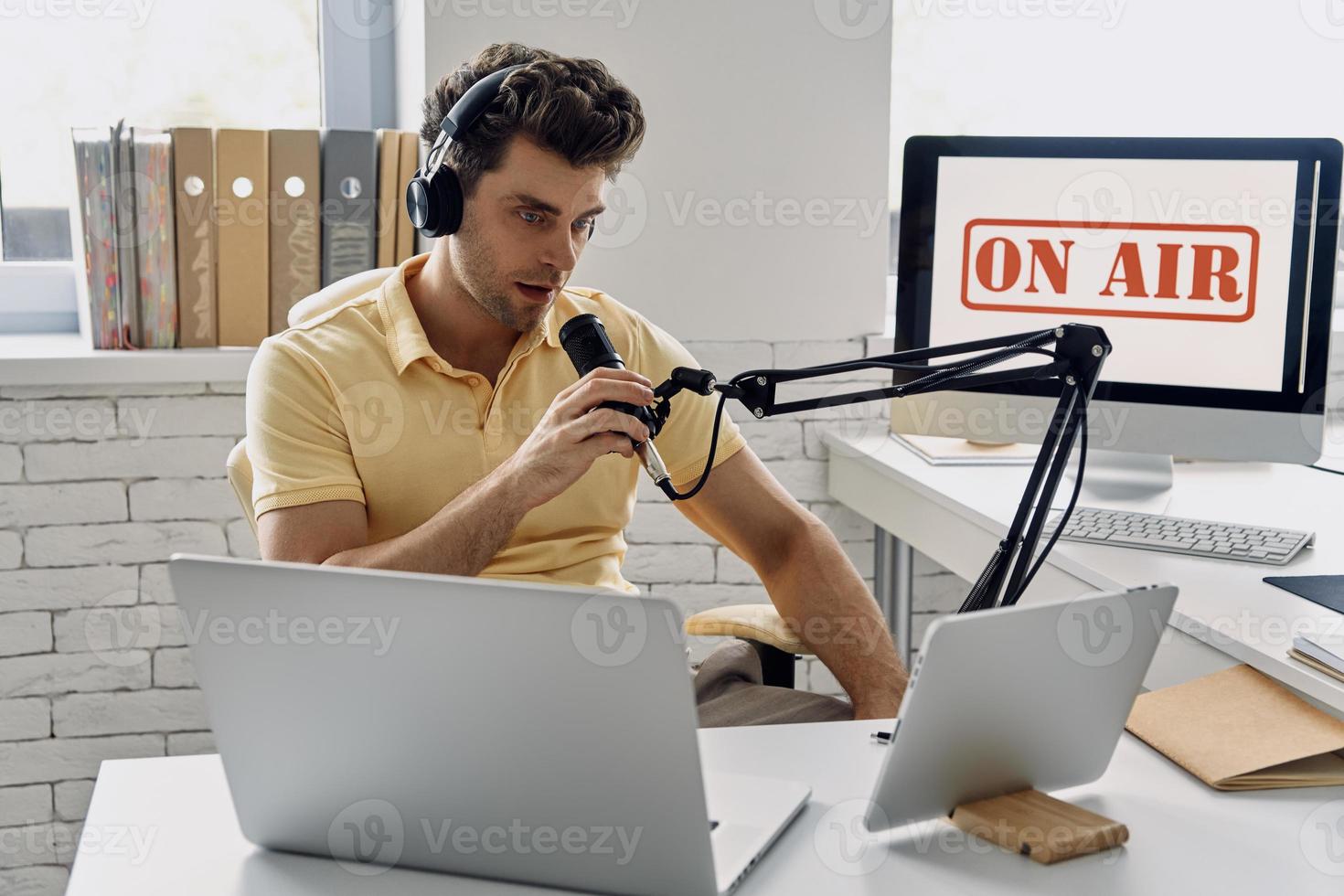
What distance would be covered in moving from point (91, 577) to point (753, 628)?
1.26 meters

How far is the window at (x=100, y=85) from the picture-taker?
7.68 ft

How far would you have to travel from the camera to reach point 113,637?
2.28 metres

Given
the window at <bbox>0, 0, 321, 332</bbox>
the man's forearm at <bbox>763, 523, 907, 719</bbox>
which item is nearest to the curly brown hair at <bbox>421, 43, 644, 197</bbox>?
the man's forearm at <bbox>763, 523, 907, 719</bbox>

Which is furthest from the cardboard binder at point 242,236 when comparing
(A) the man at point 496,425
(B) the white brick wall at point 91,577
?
(A) the man at point 496,425

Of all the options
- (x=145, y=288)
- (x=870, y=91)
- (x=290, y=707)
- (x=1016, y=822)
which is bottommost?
(x=1016, y=822)

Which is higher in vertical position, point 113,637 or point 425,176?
point 425,176

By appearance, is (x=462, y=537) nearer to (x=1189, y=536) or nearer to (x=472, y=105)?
(x=472, y=105)

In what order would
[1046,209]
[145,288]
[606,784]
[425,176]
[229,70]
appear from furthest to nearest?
1. [229,70]
2. [145,288]
3. [1046,209]
4. [425,176]
5. [606,784]

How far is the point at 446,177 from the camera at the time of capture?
1647 mm

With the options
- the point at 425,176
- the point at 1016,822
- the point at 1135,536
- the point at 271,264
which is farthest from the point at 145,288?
the point at 1016,822

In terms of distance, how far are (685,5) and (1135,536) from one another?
1252 millimetres

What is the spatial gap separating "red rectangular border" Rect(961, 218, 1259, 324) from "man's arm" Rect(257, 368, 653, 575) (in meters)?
0.87

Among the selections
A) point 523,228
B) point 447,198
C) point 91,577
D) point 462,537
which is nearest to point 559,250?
point 523,228

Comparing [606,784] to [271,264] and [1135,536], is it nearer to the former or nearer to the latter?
[1135,536]
